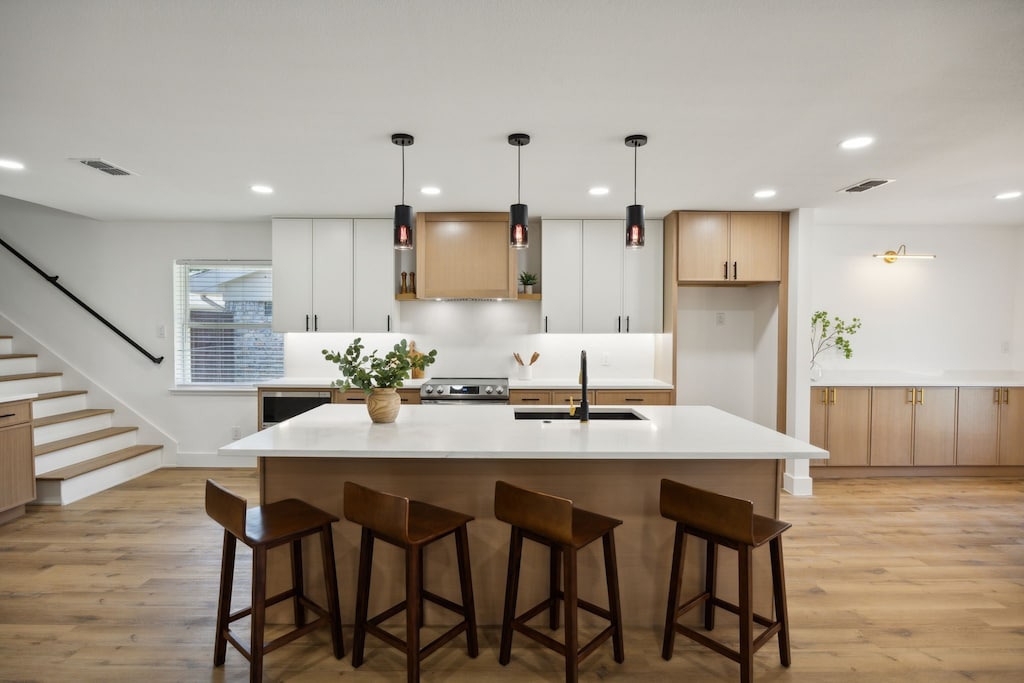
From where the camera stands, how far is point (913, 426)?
4969 mm

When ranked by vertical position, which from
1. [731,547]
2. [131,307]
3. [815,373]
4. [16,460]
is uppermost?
[131,307]

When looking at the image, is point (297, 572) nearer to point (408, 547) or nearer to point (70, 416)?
point (408, 547)

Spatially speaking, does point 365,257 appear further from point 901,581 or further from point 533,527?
point 901,581

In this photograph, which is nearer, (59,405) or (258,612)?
(258,612)

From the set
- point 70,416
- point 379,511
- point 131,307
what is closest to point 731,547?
point 379,511

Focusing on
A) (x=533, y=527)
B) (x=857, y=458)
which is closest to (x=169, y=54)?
(x=533, y=527)

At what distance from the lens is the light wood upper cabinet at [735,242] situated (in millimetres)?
4723

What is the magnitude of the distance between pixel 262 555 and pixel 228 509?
0.22 m

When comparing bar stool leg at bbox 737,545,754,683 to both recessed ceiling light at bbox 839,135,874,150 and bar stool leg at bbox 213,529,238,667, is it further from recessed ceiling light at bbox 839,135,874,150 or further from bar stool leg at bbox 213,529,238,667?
recessed ceiling light at bbox 839,135,874,150

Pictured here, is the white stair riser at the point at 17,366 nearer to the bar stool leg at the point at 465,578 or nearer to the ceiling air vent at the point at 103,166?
the ceiling air vent at the point at 103,166

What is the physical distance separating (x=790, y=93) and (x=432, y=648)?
107 inches

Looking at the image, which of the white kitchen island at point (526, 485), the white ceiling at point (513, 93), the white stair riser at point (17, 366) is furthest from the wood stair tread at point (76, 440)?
the white kitchen island at point (526, 485)

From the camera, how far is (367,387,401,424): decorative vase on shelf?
277 cm

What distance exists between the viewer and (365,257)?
5051mm
